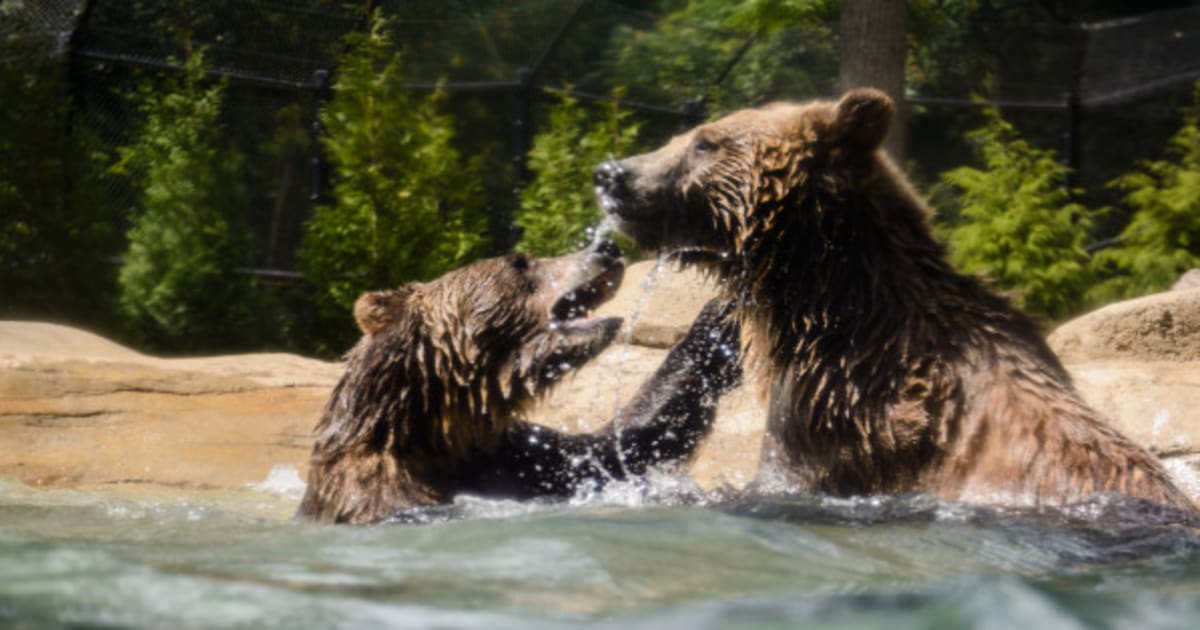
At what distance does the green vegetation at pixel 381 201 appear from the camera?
517 inches

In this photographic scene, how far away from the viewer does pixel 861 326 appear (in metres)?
5.64

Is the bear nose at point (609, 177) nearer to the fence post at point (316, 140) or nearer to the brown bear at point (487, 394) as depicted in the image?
the brown bear at point (487, 394)

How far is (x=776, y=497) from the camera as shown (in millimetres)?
5562

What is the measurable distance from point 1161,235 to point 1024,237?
5.13 feet

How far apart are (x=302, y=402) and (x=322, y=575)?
184 inches

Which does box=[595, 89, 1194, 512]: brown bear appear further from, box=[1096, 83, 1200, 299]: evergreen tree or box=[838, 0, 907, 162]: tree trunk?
box=[1096, 83, 1200, 299]: evergreen tree

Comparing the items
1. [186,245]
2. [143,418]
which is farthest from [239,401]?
[186,245]

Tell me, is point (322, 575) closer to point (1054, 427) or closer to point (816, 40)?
point (1054, 427)

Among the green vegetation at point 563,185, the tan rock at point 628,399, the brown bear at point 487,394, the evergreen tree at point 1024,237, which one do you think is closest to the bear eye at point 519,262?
the brown bear at point 487,394

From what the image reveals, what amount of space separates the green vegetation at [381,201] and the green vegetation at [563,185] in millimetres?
515

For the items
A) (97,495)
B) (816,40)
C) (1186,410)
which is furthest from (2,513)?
(816,40)

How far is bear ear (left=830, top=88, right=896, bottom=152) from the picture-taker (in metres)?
5.66

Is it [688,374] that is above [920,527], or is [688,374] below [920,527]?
above

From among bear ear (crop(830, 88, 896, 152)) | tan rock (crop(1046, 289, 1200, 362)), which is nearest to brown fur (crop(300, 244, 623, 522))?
bear ear (crop(830, 88, 896, 152))
